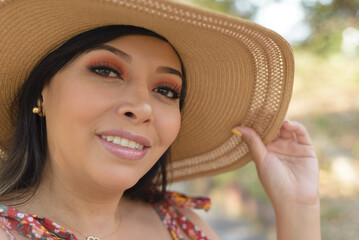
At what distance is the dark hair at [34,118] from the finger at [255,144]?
0.79m

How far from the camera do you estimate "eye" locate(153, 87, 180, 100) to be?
5.83ft

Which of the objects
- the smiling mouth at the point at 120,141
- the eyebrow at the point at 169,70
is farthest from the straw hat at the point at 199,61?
the smiling mouth at the point at 120,141

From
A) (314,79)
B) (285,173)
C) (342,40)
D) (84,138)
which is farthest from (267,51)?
(342,40)

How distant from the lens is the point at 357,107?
6.27 m

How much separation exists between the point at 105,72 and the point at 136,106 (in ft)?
0.66

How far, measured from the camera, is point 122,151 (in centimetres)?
152

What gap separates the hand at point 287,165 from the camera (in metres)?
2.03

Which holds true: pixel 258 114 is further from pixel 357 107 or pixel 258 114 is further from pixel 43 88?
pixel 357 107

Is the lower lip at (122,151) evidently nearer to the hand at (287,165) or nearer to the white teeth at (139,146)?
the white teeth at (139,146)

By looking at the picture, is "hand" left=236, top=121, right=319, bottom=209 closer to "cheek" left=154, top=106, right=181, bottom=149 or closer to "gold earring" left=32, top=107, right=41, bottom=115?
"cheek" left=154, top=106, right=181, bottom=149

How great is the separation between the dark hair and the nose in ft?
0.80

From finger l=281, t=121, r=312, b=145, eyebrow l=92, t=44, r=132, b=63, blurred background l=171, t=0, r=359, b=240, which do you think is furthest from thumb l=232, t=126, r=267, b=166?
blurred background l=171, t=0, r=359, b=240

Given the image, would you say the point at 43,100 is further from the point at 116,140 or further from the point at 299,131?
the point at 299,131

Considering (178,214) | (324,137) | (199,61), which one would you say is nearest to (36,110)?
(199,61)
